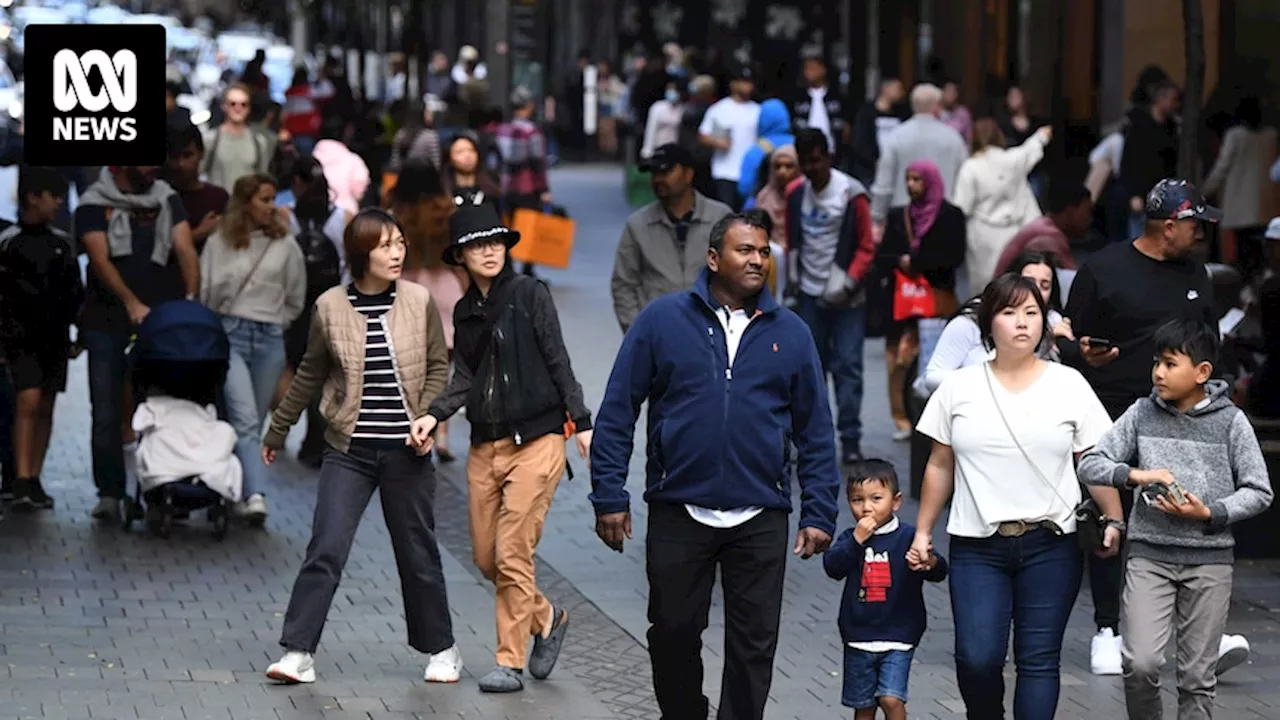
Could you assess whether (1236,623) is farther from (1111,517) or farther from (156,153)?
(156,153)

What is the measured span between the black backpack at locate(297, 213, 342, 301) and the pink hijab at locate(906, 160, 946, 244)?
3.25 metres

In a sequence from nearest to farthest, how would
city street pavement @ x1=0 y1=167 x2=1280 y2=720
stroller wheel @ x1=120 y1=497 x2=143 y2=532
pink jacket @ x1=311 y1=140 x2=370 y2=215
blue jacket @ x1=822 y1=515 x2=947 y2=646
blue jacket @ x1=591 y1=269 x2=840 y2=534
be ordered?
1. blue jacket @ x1=591 y1=269 x2=840 y2=534
2. blue jacket @ x1=822 y1=515 x2=947 y2=646
3. city street pavement @ x1=0 y1=167 x2=1280 y2=720
4. stroller wheel @ x1=120 y1=497 x2=143 y2=532
5. pink jacket @ x1=311 y1=140 x2=370 y2=215

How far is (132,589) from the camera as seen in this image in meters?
10.4

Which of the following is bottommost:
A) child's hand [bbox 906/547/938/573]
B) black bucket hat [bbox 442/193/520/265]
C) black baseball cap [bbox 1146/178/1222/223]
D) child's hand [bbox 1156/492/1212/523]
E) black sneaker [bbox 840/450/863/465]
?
black sneaker [bbox 840/450/863/465]

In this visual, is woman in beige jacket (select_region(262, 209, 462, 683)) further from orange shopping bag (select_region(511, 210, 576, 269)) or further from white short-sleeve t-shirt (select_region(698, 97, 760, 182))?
white short-sleeve t-shirt (select_region(698, 97, 760, 182))

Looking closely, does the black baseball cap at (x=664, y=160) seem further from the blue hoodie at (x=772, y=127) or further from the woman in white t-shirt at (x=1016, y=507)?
the blue hoodie at (x=772, y=127)

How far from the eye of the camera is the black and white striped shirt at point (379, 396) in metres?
8.77

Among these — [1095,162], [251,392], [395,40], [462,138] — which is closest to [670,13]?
[395,40]

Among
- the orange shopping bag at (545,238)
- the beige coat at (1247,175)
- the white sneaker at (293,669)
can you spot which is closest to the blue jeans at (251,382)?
the white sneaker at (293,669)

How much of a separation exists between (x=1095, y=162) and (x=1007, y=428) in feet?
47.1

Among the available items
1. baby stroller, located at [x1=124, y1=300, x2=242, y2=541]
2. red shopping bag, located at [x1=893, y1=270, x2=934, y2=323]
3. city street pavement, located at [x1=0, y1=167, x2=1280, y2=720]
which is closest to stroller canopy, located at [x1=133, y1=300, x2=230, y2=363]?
baby stroller, located at [x1=124, y1=300, x2=242, y2=541]

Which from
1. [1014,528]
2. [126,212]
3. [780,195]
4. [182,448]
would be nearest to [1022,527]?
[1014,528]

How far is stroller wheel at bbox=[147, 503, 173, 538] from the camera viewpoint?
11.5 meters

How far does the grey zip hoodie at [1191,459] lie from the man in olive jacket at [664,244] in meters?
3.72
